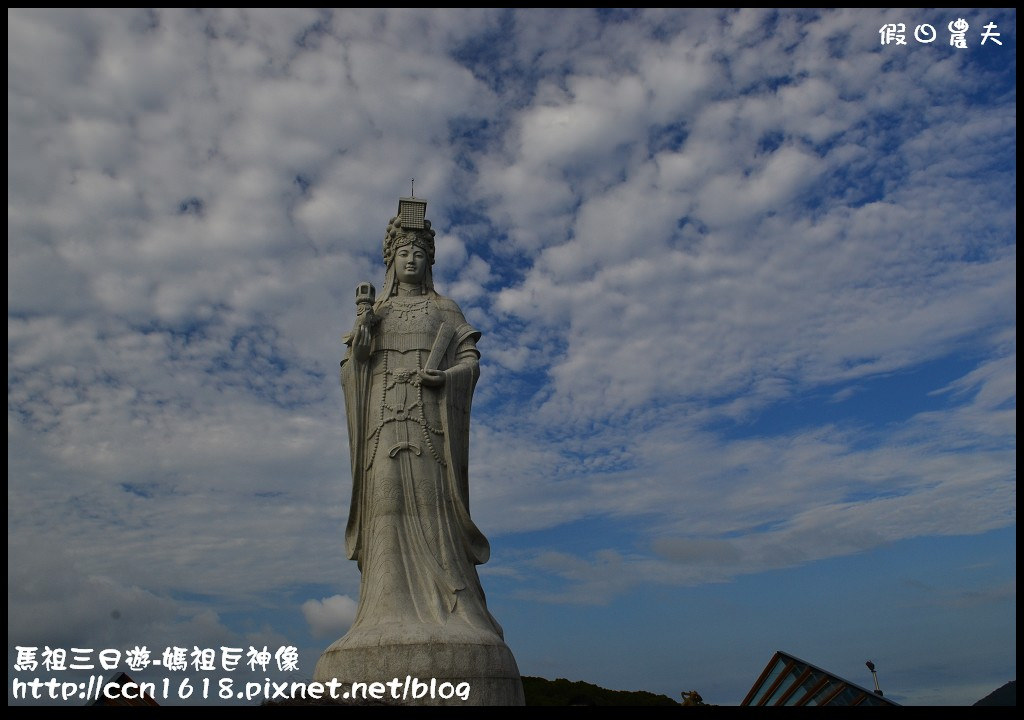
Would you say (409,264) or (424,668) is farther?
(409,264)

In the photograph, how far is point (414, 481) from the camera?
13047 mm

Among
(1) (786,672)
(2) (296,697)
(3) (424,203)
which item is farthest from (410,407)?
(1) (786,672)

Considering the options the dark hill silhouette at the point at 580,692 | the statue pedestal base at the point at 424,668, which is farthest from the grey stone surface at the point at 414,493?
the dark hill silhouette at the point at 580,692

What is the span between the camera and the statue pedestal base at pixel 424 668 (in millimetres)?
11109

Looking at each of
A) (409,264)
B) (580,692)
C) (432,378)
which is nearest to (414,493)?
(432,378)

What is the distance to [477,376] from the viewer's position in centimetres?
1405

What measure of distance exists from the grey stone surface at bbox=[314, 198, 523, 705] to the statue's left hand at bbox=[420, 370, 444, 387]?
0.02m

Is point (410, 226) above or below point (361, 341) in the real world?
above

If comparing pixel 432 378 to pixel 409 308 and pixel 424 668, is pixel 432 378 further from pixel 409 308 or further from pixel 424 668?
pixel 424 668

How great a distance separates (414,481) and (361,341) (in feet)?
7.31

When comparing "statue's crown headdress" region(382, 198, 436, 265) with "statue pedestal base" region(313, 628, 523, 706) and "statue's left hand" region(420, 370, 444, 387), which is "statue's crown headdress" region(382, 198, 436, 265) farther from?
"statue pedestal base" region(313, 628, 523, 706)

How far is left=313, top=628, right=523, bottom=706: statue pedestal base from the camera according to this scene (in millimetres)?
11109

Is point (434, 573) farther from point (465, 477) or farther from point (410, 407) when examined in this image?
point (410, 407)

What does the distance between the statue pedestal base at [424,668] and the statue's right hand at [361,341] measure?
4077 mm
